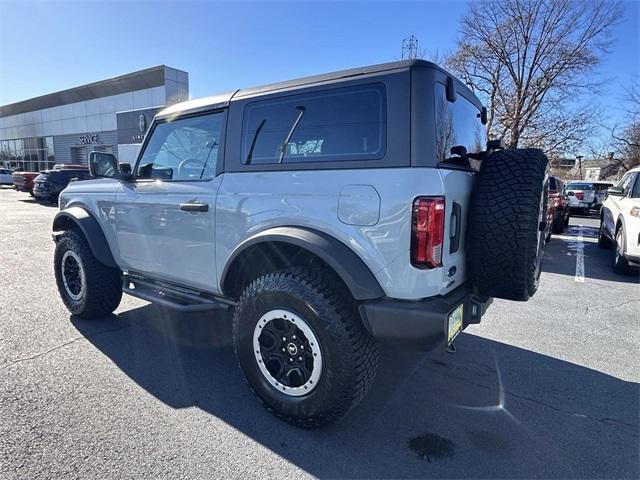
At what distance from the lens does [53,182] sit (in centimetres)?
1658

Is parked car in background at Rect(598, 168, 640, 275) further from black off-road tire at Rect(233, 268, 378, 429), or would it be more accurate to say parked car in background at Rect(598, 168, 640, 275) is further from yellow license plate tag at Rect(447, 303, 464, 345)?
black off-road tire at Rect(233, 268, 378, 429)

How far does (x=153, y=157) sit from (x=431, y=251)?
2711 millimetres

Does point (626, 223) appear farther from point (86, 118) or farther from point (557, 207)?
point (86, 118)

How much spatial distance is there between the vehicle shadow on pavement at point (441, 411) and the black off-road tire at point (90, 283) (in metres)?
0.29

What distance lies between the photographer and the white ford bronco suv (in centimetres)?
215

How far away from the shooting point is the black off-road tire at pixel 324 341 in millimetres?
2279

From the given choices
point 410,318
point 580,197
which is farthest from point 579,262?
point 580,197

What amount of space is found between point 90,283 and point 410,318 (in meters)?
3.36

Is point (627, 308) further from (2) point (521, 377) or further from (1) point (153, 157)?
(1) point (153, 157)

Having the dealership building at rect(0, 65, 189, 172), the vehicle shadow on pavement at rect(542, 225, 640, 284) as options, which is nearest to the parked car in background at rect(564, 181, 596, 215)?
the vehicle shadow on pavement at rect(542, 225, 640, 284)

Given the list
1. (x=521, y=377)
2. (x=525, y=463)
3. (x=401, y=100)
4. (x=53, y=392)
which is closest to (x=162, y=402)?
(x=53, y=392)

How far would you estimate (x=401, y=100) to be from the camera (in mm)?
2176

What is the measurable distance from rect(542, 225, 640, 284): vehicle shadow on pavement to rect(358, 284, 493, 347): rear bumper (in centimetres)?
586

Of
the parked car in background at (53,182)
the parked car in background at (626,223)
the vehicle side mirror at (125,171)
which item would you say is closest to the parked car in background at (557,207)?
the parked car in background at (626,223)
